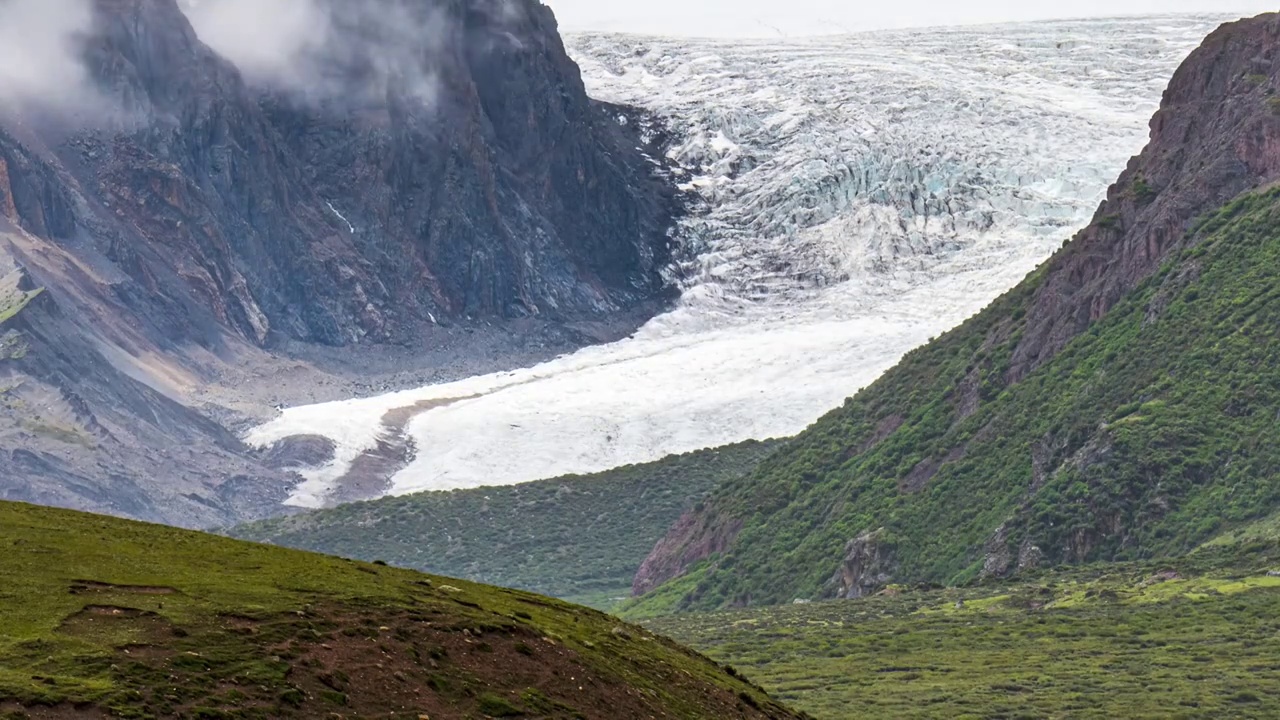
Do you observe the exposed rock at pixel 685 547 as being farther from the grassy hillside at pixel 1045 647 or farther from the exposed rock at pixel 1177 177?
the grassy hillside at pixel 1045 647

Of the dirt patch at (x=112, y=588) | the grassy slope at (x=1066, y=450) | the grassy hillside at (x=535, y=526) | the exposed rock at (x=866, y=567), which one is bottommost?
the grassy hillside at (x=535, y=526)

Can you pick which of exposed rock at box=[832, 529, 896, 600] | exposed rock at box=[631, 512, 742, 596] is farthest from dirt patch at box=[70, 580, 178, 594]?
exposed rock at box=[631, 512, 742, 596]

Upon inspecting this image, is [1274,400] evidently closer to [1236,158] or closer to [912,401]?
[1236,158]

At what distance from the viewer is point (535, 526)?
545 ft

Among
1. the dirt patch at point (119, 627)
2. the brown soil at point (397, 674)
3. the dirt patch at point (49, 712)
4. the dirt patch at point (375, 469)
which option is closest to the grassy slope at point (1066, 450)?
the brown soil at point (397, 674)

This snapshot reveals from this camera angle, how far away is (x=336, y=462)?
640 feet

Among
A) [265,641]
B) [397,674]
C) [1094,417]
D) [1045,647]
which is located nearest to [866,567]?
[1094,417]

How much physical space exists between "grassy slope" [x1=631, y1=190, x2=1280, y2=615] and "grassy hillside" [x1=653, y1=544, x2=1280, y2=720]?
177 inches

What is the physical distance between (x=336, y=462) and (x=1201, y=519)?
358 feet

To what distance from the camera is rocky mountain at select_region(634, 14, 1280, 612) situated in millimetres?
99625

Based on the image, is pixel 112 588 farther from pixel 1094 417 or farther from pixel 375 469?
pixel 375 469

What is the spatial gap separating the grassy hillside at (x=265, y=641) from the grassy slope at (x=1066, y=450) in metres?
51.4

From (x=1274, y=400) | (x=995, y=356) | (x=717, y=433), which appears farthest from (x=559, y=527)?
(x=1274, y=400)

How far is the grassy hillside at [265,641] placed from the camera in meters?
37.2
